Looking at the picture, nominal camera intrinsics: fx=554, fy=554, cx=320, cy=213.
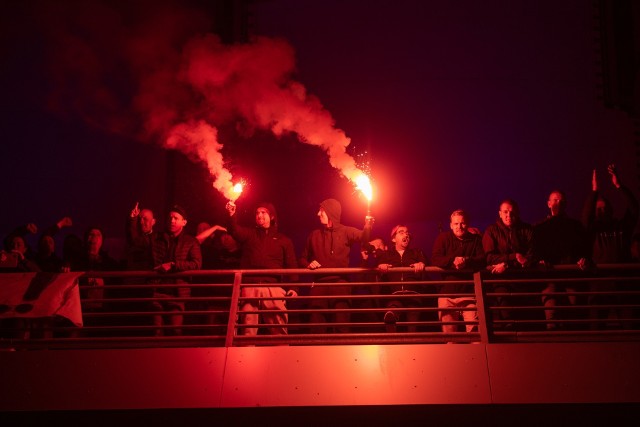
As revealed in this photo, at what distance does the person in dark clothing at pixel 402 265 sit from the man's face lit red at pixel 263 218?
1.37 meters

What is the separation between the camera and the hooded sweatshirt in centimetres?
631

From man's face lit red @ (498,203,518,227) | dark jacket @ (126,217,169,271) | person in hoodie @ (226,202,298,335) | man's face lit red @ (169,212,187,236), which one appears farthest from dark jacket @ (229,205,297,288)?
man's face lit red @ (498,203,518,227)

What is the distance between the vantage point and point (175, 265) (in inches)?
229

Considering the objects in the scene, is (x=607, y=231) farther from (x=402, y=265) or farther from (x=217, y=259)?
(x=217, y=259)

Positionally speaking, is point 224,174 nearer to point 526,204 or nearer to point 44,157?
point 44,157

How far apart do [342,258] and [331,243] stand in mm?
229

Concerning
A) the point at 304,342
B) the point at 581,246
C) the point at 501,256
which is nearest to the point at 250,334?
the point at 304,342

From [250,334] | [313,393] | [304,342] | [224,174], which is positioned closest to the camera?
[313,393]

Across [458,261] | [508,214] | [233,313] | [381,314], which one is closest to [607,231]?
[508,214]

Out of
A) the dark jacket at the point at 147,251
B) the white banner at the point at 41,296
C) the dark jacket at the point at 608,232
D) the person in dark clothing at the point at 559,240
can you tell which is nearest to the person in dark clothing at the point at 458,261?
the person in dark clothing at the point at 559,240

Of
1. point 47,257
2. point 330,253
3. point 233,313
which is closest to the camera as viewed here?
point 233,313

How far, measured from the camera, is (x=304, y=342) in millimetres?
5305

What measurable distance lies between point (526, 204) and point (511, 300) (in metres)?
3.19

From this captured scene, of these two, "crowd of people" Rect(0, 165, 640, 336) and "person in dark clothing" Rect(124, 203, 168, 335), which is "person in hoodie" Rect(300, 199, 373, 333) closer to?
"crowd of people" Rect(0, 165, 640, 336)
